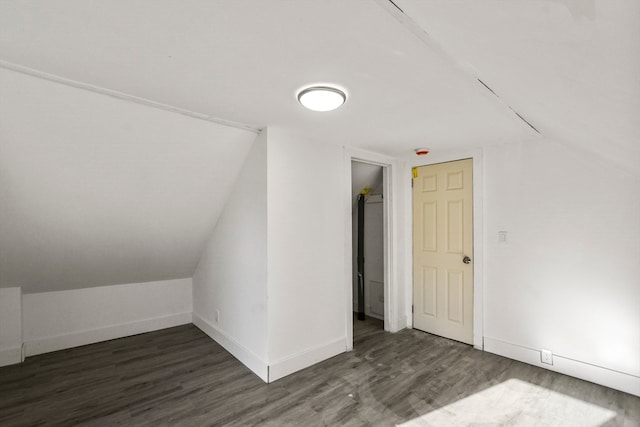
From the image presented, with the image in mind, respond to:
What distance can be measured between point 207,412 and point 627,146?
305cm

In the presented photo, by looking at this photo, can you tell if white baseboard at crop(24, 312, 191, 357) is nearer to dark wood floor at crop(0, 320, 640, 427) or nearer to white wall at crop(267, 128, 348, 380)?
dark wood floor at crop(0, 320, 640, 427)

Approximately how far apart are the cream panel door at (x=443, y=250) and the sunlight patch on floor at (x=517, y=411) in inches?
36.7

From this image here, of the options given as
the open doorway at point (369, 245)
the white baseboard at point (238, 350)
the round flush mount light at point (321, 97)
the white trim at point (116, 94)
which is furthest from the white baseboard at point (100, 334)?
the round flush mount light at point (321, 97)

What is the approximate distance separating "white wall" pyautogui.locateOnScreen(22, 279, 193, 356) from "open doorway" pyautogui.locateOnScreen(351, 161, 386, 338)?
247cm

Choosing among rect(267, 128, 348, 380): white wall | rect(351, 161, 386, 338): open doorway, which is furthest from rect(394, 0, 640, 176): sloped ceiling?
rect(351, 161, 386, 338): open doorway

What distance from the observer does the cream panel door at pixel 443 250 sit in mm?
3189

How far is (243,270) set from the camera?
2816mm

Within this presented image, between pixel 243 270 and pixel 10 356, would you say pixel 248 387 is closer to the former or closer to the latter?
pixel 243 270

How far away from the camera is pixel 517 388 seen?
91.7 inches

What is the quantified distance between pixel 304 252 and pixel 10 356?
10.1 feet

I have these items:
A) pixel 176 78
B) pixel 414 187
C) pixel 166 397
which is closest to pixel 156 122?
pixel 176 78

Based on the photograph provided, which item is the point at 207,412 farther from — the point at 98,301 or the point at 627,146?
the point at 627,146

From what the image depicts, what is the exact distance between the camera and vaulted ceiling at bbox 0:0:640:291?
3.14 ft

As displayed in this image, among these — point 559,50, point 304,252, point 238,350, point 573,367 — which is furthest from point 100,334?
point 573,367
